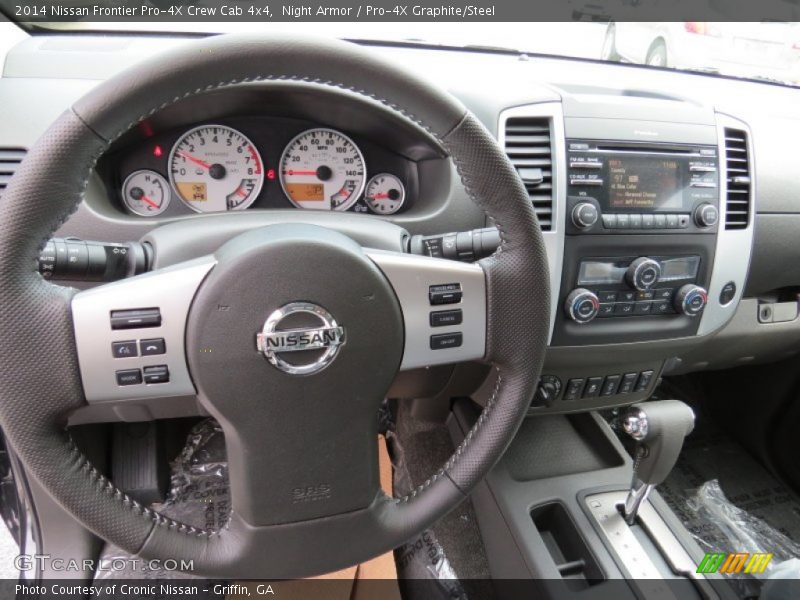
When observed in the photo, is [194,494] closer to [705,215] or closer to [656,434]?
[656,434]

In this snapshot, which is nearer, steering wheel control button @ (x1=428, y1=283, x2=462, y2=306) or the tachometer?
steering wheel control button @ (x1=428, y1=283, x2=462, y2=306)

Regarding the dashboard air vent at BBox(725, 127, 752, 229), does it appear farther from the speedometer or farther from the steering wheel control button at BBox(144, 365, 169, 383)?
the steering wheel control button at BBox(144, 365, 169, 383)

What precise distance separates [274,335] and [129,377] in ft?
0.63

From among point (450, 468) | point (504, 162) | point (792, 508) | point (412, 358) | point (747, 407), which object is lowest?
point (792, 508)

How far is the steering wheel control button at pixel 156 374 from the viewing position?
735 mm

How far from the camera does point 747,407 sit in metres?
1.99

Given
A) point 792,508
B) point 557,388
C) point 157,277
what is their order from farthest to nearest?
point 792,508
point 557,388
point 157,277

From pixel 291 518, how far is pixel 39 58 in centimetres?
94

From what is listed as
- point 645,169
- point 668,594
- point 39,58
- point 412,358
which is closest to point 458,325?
point 412,358

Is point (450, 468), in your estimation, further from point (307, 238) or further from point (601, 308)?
point (601, 308)

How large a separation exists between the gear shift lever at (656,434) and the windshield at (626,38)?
940 mm

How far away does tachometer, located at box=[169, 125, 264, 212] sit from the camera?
1092mm

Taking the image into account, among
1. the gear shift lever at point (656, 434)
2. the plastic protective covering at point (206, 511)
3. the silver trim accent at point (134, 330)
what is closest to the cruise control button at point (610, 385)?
the gear shift lever at point (656, 434)

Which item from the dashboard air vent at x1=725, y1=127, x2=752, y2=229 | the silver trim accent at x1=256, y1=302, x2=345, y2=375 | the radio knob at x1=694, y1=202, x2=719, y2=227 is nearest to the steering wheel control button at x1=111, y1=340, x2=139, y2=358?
the silver trim accent at x1=256, y1=302, x2=345, y2=375
